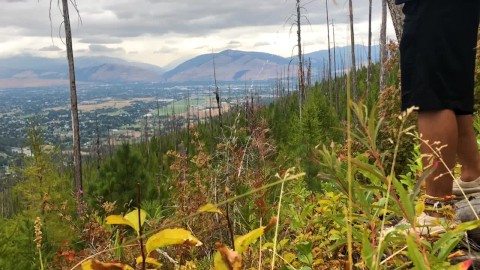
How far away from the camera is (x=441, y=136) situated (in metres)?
1.87

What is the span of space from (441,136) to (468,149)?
0.32m

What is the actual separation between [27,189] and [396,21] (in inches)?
567

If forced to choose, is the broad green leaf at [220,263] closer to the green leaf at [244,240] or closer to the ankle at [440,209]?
the green leaf at [244,240]

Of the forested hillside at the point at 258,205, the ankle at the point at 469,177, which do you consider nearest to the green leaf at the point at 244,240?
the forested hillside at the point at 258,205

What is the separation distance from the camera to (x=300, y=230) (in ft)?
6.58

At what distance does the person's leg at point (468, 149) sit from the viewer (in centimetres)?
202

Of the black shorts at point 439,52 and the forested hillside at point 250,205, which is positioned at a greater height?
the black shorts at point 439,52

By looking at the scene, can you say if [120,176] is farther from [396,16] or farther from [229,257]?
[229,257]

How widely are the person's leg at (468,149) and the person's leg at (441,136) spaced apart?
15 centimetres

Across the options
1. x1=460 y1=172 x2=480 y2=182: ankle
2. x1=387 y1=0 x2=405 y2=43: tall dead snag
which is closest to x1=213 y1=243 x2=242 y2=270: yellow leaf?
x1=460 y1=172 x2=480 y2=182: ankle

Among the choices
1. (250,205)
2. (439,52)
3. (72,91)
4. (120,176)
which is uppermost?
(72,91)

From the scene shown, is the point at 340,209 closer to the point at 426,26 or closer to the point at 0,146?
the point at 426,26

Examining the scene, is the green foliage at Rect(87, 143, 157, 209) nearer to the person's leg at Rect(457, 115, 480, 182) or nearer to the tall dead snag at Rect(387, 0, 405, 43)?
the tall dead snag at Rect(387, 0, 405, 43)

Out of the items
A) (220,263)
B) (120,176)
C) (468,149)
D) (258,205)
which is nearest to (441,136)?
(468,149)
